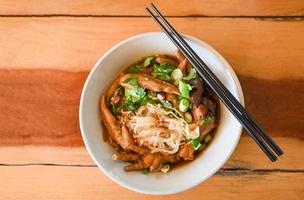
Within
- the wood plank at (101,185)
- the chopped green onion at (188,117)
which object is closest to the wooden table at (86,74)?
the wood plank at (101,185)

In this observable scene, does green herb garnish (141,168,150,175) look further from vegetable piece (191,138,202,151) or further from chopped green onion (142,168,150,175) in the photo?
vegetable piece (191,138,202,151)

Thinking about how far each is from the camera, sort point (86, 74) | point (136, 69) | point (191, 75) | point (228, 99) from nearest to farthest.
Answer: point (228, 99) < point (191, 75) < point (136, 69) < point (86, 74)

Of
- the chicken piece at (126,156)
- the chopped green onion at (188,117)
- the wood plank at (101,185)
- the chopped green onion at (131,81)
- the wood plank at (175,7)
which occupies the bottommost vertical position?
the wood plank at (101,185)

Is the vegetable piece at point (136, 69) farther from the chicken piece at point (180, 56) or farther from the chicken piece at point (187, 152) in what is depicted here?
the chicken piece at point (187, 152)

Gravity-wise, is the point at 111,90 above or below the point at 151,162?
above

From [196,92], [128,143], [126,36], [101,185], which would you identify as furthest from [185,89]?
[101,185]

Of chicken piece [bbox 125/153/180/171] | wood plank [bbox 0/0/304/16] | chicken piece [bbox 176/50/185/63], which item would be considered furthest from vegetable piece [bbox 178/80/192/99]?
wood plank [bbox 0/0/304/16]

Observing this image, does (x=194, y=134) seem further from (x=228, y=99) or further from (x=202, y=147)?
(x=228, y=99)
